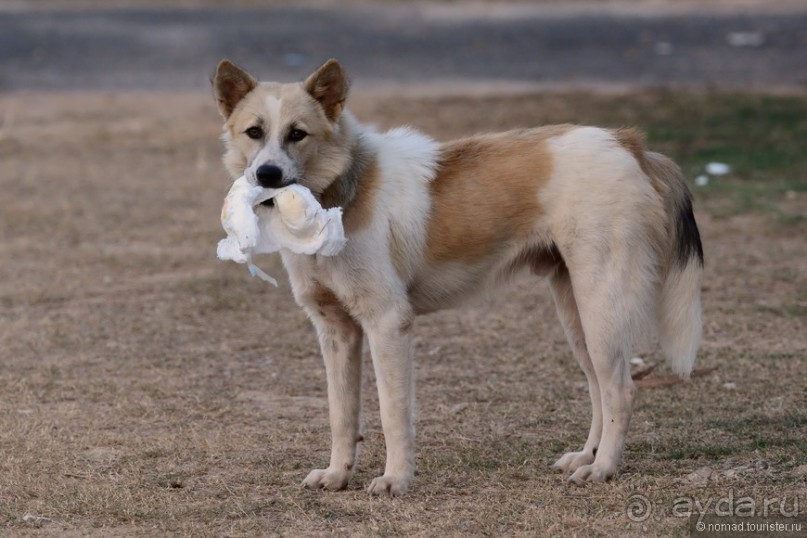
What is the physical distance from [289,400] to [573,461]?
1.74m

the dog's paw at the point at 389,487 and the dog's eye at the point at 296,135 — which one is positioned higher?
the dog's eye at the point at 296,135

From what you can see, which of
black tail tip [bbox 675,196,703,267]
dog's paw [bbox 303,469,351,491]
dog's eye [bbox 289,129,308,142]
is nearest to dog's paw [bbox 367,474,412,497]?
dog's paw [bbox 303,469,351,491]

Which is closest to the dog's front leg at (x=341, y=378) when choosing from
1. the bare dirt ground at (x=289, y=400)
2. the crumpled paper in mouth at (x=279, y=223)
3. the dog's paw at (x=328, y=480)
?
the dog's paw at (x=328, y=480)

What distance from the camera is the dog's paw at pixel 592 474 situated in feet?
16.7

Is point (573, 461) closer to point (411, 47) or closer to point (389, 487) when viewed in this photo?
point (389, 487)

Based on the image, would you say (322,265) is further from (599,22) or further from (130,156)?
(599,22)

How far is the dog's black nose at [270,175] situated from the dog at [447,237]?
3 centimetres

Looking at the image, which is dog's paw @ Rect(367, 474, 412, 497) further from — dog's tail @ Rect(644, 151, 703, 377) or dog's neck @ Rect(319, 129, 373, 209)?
dog's tail @ Rect(644, 151, 703, 377)

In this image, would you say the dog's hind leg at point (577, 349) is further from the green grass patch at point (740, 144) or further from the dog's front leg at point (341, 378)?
the green grass patch at point (740, 144)

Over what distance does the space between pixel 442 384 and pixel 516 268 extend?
4.88 feet

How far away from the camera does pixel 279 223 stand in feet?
16.2

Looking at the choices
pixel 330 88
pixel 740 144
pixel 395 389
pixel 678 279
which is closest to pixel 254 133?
pixel 330 88

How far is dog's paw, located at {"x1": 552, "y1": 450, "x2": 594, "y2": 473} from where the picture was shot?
5316 millimetres

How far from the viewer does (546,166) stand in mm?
5230
